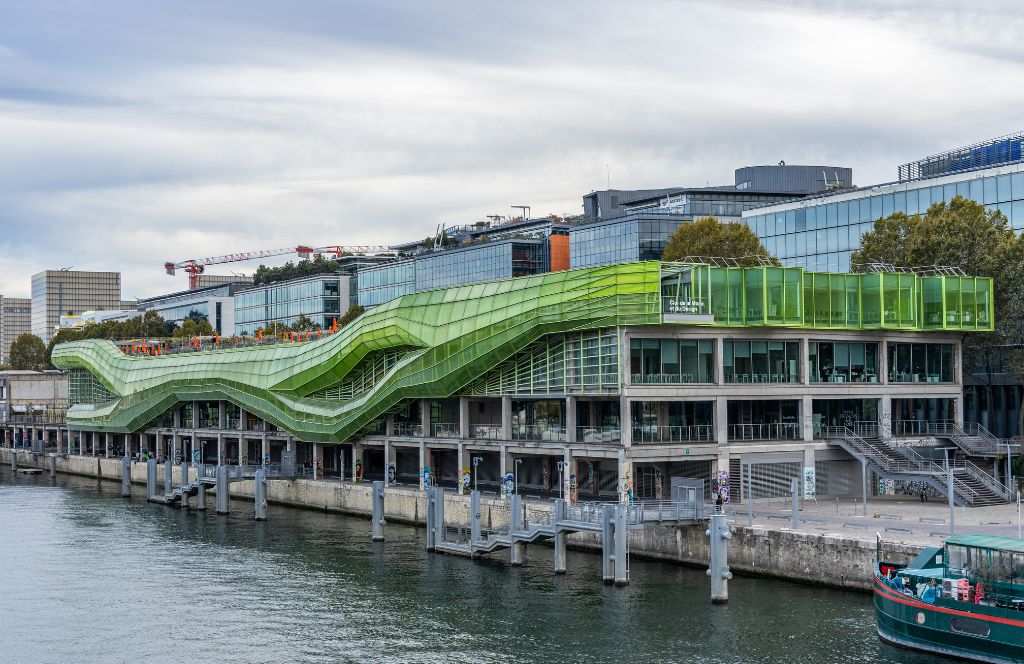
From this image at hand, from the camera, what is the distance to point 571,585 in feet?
204

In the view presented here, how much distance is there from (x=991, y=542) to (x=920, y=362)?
39.6 meters

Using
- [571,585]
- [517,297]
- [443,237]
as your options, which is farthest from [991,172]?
[443,237]

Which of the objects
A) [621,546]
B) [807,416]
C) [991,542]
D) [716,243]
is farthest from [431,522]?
[716,243]

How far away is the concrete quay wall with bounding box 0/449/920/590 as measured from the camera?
190 ft

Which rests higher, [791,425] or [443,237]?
[443,237]

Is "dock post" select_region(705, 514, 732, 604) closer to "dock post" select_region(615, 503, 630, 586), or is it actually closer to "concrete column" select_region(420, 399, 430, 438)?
"dock post" select_region(615, 503, 630, 586)

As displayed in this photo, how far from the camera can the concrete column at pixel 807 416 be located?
3204 inches

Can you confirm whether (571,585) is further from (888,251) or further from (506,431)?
(888,251)

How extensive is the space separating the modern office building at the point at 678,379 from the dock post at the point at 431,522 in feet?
30.3

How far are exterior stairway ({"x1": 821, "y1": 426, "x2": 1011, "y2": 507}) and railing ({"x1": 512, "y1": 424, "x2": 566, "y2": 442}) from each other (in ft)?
55.8

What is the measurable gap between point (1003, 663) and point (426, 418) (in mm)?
54407

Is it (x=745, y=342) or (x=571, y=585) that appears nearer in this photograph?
(x=571, y=585)

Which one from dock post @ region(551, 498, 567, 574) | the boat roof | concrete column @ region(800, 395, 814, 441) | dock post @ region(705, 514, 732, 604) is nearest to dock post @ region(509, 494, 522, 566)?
dock post @ region(551, 498, 567, 574)

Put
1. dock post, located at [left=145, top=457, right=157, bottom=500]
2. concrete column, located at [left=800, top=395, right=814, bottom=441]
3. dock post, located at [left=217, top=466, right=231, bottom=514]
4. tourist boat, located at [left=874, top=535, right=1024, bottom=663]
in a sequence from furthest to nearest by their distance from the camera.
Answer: dock post, located at [left=145, top=457, right=157, bottom=500] < dock post, located at [left=217, top=466, right=231, bottom=514] < concrete column, located at [left=800, top=395, right=814, bottom=441] < tourist boat, located at [left=874, top=535, right=1024, bottom=663]
